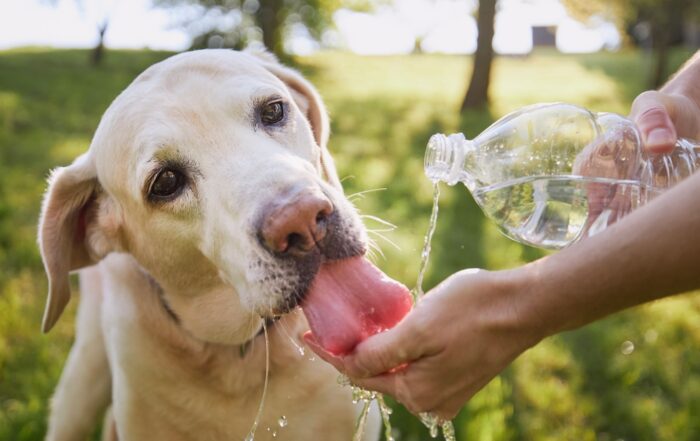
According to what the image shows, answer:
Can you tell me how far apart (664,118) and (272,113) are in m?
1.28

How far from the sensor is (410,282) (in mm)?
4973

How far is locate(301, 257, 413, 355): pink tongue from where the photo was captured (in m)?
1.93

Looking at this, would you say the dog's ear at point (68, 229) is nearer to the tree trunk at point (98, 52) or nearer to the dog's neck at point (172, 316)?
the dog's neck at point (172, 316)

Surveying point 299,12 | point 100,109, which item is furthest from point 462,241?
point 299,12

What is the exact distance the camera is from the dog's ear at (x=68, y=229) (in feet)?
8.70

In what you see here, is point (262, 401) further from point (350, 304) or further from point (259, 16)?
point (259, 16)

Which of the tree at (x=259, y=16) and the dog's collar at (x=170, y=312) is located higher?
the dog's collar at (x=170, y=312)

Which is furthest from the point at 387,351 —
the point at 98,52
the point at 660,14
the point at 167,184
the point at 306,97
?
the point at 98,52

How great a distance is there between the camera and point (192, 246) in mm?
2449

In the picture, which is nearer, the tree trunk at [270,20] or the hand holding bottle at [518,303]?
the hand holding bottle at [518,303]

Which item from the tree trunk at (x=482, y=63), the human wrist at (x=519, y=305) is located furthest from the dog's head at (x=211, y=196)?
the tree trunk at (x=482, y=63)

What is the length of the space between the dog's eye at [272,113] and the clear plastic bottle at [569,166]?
662 mm

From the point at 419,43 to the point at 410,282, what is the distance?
38006 millimetres

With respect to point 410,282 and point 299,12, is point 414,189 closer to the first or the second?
point 410,282
